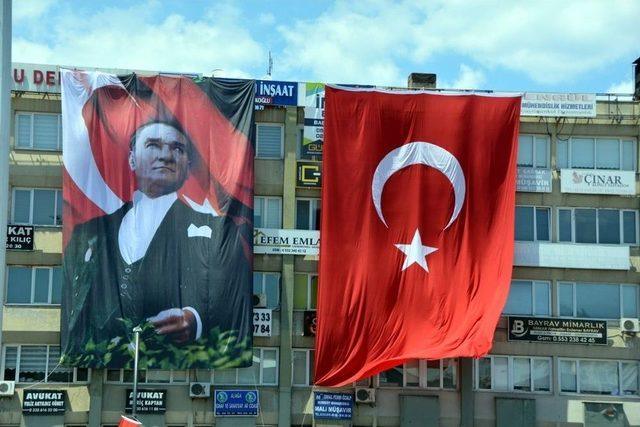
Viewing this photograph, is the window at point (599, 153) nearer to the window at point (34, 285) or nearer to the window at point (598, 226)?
the window at point (598, 226)

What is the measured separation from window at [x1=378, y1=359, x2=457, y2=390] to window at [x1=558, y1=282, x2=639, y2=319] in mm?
5123

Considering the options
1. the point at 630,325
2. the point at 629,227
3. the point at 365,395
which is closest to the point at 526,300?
the point at 630,325

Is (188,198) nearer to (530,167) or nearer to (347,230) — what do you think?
(347,230)

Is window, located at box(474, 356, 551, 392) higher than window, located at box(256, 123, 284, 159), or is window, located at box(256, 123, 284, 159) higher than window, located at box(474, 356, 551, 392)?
window, located at box(256, 123, 284, 159)

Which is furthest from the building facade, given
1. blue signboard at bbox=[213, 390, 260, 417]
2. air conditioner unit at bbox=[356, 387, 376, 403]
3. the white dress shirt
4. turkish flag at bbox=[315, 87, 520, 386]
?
the white dress shirt

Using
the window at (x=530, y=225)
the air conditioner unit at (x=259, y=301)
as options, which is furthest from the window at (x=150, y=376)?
the window at (x=530, y=225)

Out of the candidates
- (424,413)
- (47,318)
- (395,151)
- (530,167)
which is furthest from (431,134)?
(47,318)

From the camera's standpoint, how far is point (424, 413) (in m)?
38.0

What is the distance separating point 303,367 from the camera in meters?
38.8

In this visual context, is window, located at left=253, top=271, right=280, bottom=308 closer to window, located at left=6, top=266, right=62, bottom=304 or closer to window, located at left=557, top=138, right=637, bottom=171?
window, located at left=6, top=266, right=62, bottom=304

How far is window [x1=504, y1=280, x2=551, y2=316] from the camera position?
1553 inches

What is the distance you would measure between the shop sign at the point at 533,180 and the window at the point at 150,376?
1544 centimetres

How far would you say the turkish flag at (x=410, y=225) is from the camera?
37.0 metres

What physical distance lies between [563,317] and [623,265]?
126 inches
